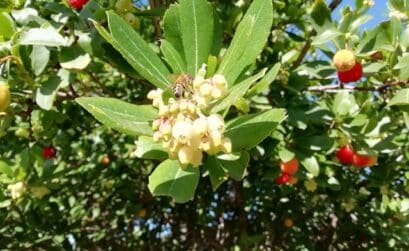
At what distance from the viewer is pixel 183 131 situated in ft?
3.15

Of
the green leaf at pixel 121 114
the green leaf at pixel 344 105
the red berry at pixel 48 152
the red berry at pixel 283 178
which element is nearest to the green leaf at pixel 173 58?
the green leaf at pixel 121 114

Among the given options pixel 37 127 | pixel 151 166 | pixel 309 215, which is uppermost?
pixel 37 127

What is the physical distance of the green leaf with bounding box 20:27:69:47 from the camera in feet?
4.98

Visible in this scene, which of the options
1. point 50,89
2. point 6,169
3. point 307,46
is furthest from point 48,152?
point 307,46

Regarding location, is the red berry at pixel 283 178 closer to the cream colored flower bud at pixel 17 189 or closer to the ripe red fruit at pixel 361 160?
the ripe red fruit at pixel 361 160

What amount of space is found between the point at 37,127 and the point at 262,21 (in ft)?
5.49

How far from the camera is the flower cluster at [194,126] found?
966mm

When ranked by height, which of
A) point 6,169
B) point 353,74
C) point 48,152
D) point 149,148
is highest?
point 149,148

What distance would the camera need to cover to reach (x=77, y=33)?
1.70 meters

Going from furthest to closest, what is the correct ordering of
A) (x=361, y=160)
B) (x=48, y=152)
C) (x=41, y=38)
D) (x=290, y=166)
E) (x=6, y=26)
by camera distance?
(x=48, y=152) < (x=361, y=160) < (x=290, y=166) < (x=6, y=26) < (x=41, y=38)

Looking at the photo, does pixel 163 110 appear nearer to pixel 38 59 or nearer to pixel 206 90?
pixel 206 90

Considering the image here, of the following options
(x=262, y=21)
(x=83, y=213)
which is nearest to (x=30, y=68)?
(x=262, y=21)

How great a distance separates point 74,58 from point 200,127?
34.6 inches

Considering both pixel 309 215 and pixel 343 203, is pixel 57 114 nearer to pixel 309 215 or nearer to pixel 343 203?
pixel 343 203
